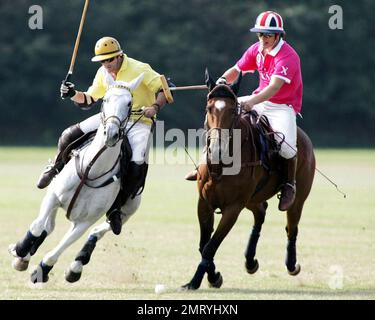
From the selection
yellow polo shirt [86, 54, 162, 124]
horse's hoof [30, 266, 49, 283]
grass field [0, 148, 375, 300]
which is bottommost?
grass field [0, 148, 375, 300]

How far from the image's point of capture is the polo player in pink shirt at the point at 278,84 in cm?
995

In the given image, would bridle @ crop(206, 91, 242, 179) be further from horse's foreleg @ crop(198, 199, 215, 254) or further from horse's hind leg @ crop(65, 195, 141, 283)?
horse's hind leg @ crop(65, 195, 141, 283)

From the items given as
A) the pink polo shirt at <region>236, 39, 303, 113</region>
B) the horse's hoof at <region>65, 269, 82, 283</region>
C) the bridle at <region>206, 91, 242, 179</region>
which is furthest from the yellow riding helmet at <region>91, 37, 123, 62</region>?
the horse's hoof at <region>65, 269, 82, 283</region>

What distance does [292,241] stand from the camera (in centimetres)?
1088

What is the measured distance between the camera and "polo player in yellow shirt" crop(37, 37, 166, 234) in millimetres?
9742

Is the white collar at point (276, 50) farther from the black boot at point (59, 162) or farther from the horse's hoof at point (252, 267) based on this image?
the horse's hoof at point (252, 267)

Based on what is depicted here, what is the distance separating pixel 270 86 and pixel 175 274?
2.34 meters

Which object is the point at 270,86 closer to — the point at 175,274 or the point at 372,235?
the point at 175,274

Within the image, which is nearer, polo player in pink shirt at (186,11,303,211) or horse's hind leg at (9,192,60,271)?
horse's hind leg at (9,192,60,271)

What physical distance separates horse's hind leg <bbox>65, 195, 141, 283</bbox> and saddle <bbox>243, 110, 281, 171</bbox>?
1425 mm

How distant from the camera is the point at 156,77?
10156 mm

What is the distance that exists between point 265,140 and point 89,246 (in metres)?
2.08

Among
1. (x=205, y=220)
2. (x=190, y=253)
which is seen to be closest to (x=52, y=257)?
(x=205, y=220)

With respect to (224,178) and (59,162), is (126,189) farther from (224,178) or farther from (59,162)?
(224,178)
